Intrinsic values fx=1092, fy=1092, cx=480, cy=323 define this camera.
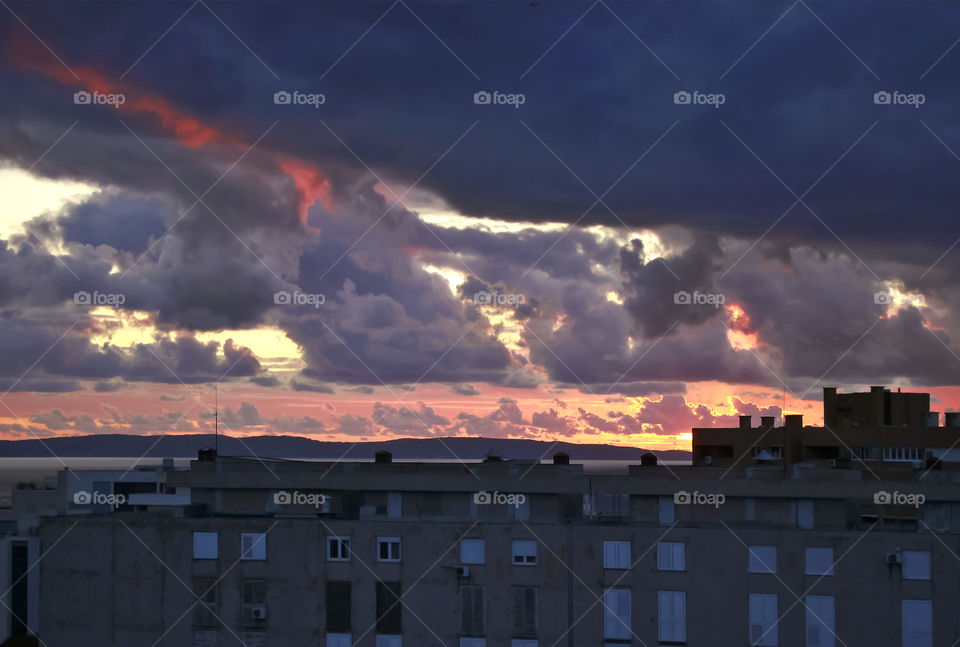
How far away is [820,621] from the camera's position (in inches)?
1649

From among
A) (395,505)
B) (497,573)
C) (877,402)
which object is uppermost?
(877,402)

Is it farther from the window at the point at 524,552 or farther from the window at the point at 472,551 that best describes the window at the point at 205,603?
the window at the point at 524,552

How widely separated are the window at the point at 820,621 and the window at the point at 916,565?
302 cm

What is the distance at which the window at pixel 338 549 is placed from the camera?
150 ft

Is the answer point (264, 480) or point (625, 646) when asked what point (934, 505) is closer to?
point (625, 646)

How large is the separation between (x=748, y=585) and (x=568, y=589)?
23.3ft

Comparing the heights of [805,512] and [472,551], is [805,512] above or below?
above

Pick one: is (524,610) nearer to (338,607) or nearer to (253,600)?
(338,607)

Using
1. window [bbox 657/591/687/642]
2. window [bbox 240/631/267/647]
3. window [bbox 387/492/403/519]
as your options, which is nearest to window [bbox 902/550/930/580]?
window [bbox 657/591/687/642]

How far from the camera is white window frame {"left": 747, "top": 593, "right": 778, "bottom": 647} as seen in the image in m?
42.1

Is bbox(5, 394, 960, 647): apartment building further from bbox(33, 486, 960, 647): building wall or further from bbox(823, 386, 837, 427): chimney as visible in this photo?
bbox(823, 386, 837, 427): chimney

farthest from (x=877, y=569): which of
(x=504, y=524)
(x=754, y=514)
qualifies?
(x=504, y=524)

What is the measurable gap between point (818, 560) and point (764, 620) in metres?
3.13

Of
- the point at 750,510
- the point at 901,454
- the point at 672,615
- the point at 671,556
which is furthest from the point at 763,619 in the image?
the point at 901,454
